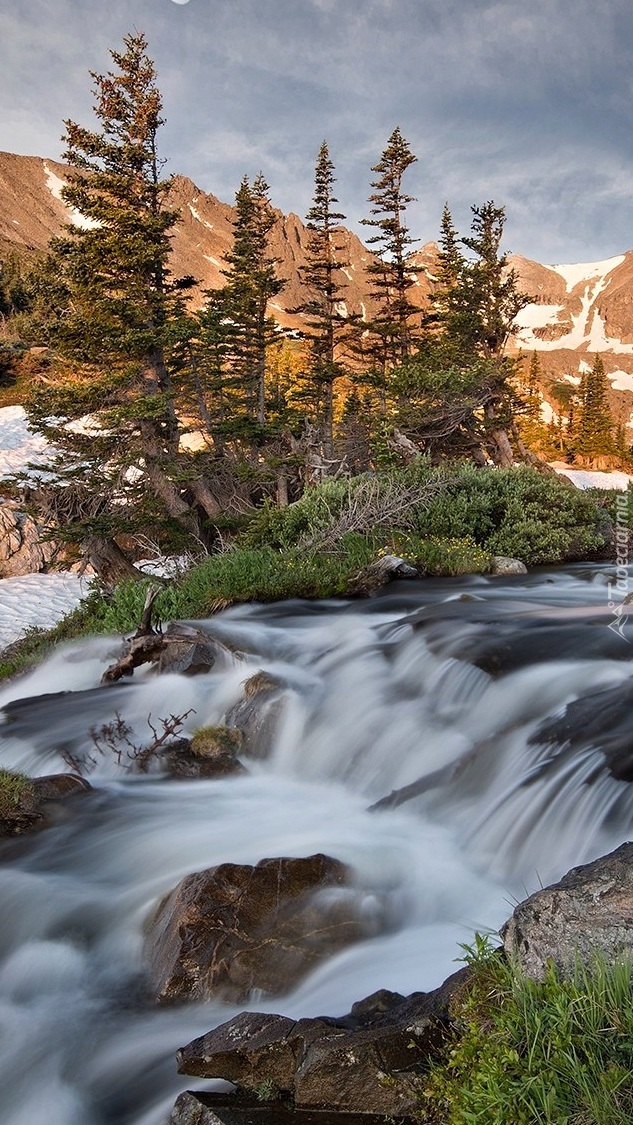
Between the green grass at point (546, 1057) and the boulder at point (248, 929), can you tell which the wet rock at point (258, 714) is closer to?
the boulder at point (248, 929)

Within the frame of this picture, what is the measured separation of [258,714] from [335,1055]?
4.67m

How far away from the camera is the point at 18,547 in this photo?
2247 centimetres

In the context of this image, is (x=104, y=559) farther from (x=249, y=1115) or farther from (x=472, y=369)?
(x=249, y=1115)

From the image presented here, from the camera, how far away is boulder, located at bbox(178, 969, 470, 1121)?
3105mm

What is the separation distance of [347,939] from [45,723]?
494 centimetres

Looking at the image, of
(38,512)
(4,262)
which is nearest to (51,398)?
(38,512)

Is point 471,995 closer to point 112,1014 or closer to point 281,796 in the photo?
point 112,1014

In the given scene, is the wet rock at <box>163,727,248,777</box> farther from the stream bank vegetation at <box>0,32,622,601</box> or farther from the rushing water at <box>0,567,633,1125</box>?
the stream bank vegetation at <box>0,32,622,601</box>

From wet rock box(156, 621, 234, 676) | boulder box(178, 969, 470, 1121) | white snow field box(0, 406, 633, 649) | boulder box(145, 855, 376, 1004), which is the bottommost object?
white snow field box(0, 406, 633, 649)

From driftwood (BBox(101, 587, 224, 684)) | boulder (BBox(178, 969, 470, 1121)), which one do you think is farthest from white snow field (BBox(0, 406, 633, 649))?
boulder (BBox(178, 969, 470, 1121))

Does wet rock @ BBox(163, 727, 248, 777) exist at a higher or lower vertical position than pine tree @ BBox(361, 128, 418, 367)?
lower

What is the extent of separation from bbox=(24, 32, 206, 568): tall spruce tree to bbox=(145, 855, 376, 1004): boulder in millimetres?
11314

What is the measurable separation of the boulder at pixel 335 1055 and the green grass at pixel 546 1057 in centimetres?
19

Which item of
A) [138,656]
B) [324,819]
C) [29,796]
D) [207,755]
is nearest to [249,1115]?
[324,819]
